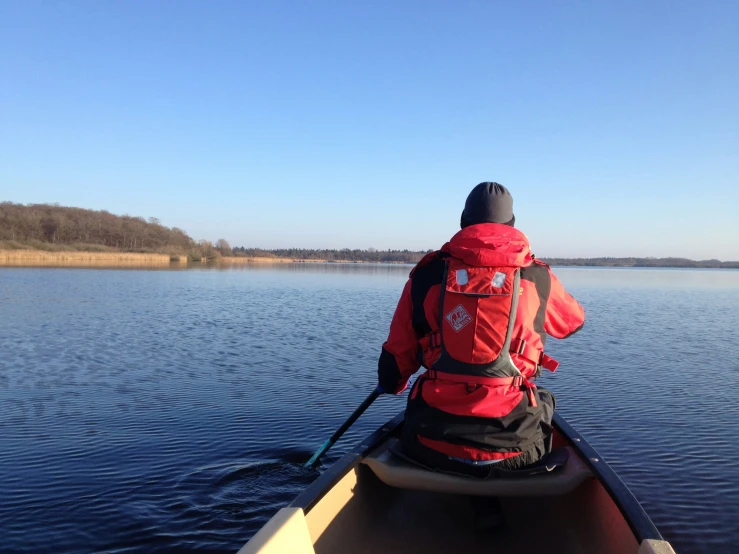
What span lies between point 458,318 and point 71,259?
57.4 meters

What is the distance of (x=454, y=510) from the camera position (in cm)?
355

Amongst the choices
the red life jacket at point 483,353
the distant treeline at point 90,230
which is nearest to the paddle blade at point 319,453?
the red life jacket at point 483,353

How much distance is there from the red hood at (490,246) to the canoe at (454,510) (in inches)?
45.6

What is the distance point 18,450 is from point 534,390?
Answer: 5434mm

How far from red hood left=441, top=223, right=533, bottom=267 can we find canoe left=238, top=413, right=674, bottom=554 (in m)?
1.16

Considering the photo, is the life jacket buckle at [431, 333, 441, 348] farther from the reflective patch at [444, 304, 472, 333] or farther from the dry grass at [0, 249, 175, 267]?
the dry grass at [0, 249, 175, 267]

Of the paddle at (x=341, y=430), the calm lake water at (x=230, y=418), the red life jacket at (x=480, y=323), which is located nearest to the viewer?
the red life jacket at (x=480, y=323)

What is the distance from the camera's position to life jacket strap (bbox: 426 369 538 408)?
2838 mm

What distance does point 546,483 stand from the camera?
3.11m

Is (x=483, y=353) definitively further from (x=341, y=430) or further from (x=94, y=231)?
(x=94, y=231)

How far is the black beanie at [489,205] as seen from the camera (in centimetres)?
313

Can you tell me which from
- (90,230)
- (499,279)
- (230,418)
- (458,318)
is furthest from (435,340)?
(90,230)

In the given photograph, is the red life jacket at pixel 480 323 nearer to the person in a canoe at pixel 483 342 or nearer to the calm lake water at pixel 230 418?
the person in a canoe at pixel 483 342

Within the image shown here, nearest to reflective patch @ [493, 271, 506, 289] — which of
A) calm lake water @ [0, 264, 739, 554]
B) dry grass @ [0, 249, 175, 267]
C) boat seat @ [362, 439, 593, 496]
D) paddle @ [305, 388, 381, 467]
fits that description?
boat seat @ [362, 439, 593, 496]
